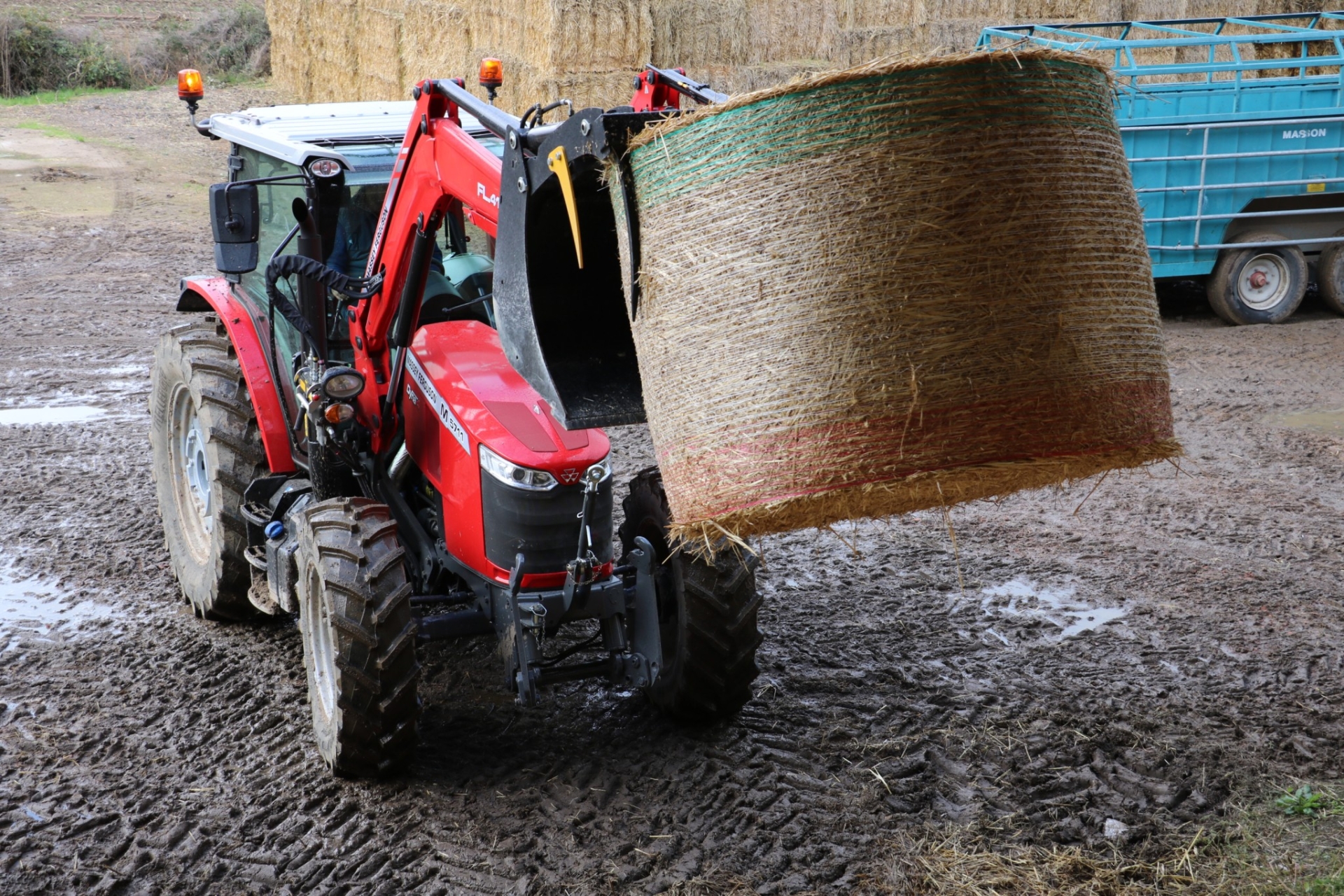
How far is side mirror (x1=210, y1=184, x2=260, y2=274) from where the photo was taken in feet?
13.8

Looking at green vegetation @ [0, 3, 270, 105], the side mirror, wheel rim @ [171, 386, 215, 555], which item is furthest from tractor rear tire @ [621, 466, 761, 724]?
green vegetation @ [0, 3, 270, 105]

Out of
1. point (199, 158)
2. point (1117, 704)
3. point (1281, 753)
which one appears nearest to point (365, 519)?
point (1117, 704)

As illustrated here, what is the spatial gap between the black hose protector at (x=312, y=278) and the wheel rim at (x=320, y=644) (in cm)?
96

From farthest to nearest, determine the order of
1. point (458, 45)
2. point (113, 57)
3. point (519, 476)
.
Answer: point (113, 57) → point (458, 45) → point (519, 476)

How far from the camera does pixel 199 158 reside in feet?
62.3

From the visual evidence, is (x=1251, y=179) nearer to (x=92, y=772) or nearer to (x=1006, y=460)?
(x=1006, y=460)

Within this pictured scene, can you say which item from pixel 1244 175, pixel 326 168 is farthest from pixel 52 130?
pixel 326 168

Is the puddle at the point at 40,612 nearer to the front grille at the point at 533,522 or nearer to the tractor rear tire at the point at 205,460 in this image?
the tractor rear tire at the point at 205,460

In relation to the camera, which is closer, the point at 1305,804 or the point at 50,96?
the point at 1305,804

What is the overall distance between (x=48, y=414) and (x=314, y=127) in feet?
15.0

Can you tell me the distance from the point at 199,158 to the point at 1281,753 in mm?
18351

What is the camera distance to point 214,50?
2611 centimetres

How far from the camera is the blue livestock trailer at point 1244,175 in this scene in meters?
10.8

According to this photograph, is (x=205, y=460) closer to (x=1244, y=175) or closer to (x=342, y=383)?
(x=342, y=383)
